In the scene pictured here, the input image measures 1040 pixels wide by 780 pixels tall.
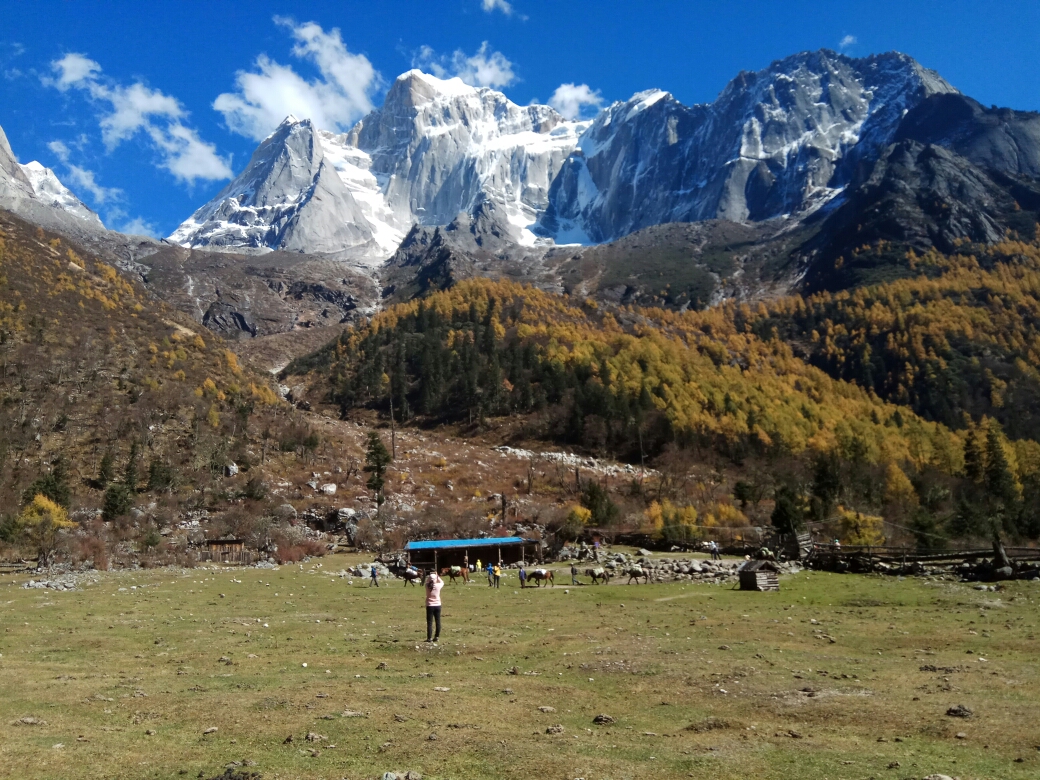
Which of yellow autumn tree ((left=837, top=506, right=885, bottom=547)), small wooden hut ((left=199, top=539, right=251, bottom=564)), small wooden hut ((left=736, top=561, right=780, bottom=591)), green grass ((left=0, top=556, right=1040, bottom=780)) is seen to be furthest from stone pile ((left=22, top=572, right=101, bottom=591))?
yellow autumn tree ((left=837, top=506, right=885, bottom=547))

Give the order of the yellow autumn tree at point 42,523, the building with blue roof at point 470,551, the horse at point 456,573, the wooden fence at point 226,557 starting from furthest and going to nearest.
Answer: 1. the building with blue roof at point 470,551
2. the wooden fence at point 226,557
3. the yellow autumn tree at point 42,523
4. the horse at point 456,573

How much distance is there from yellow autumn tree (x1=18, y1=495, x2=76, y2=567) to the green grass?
76.7ft

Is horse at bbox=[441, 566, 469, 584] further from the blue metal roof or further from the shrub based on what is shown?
the shrub

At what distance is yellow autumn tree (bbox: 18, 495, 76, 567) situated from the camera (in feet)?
154

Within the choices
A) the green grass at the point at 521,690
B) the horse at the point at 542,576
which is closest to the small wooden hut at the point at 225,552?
the horse at the point at 542,576

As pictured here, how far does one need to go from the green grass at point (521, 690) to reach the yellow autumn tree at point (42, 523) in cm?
2337

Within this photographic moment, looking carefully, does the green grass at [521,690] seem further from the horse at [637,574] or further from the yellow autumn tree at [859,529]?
the yellow autumn tree at [859,529]

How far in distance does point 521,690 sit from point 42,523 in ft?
154

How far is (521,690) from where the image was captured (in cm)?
1386

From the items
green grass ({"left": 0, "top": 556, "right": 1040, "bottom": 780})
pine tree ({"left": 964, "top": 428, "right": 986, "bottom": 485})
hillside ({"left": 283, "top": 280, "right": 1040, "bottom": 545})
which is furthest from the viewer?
pine tree ({"left": 964, "top": 428, "right": 986, "bottom": 485})

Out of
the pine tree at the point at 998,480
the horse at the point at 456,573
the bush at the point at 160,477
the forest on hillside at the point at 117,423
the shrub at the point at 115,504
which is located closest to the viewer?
the horse at the point at 456,573

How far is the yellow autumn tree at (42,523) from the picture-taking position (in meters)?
47.0

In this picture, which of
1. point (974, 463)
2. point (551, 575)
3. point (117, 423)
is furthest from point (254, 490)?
point (974, 463)

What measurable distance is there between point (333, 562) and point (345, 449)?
4008cm
